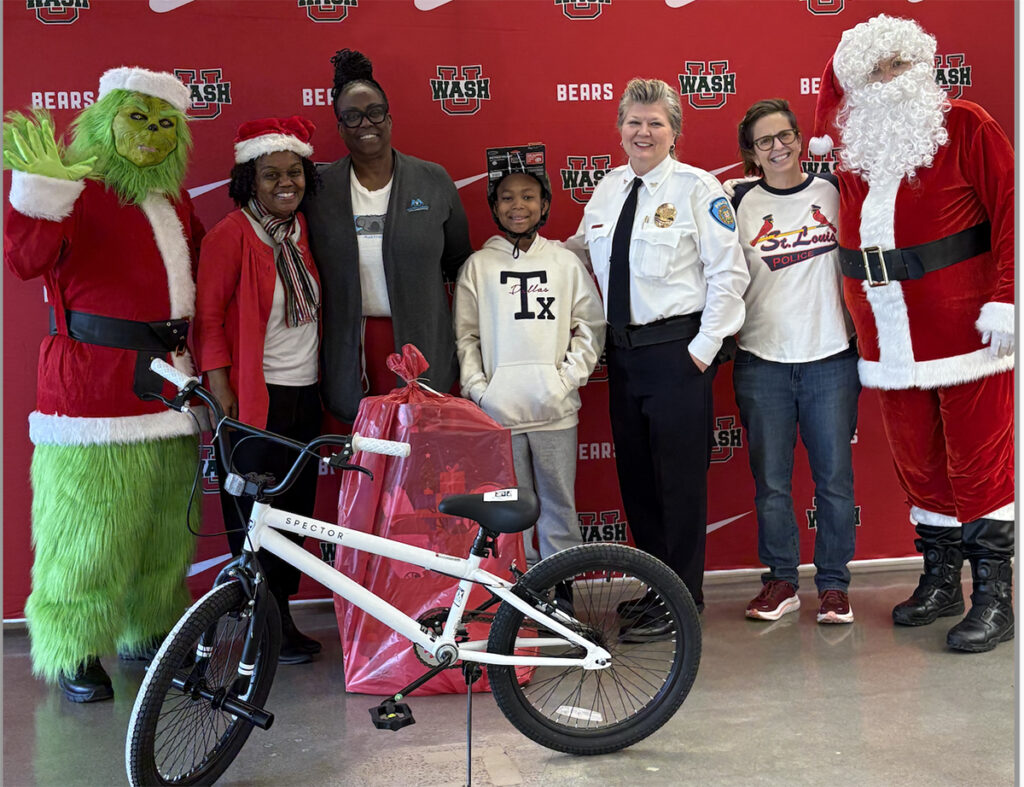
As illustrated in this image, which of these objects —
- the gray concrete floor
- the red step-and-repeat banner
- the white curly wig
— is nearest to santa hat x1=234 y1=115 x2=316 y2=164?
the red step-and-repeat banner

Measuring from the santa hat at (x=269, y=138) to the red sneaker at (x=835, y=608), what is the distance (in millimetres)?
2449

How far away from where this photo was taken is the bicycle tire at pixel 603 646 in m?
2.50

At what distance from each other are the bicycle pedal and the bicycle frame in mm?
160

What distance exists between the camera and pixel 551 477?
135 inches

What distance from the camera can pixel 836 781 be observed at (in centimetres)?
241

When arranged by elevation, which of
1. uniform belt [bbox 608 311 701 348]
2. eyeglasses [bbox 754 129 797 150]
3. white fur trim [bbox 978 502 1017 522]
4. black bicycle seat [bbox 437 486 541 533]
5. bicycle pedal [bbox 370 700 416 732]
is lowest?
bicycle pedal [bbox 370 700 416 732]

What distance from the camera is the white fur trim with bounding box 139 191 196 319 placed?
3.04 metres

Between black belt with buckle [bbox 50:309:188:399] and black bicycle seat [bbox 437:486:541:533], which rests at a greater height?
black belt with buckle [bbox 50:309:188:399]

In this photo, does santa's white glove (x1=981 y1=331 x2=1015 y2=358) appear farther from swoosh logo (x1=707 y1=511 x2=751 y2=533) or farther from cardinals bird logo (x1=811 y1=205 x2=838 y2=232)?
swoosh logo (x1=707 y1=511 x2=751 y2=533)

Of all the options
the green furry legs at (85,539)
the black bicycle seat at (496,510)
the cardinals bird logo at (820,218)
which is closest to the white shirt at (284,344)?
the green furry legs at (85,539)

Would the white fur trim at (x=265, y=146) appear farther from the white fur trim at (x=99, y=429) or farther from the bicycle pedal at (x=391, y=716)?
the bicycle pedal at (x=391, y=716)

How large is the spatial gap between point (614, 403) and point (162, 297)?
1592mm

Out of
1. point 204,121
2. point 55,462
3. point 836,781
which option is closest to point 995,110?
point 836,781

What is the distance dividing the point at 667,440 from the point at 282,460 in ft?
4.34
